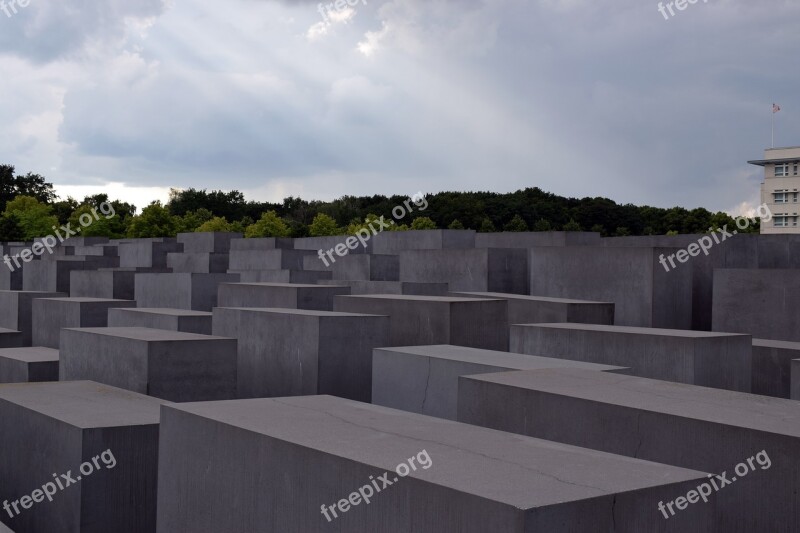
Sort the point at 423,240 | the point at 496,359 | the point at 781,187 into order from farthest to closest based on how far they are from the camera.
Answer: the point at 781,187 < the point at 423,240 < the point at 496,359

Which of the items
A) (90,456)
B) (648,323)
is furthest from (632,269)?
(90,456)

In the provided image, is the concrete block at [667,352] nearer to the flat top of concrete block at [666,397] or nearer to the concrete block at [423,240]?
the flat top of concrete block at [666,397]

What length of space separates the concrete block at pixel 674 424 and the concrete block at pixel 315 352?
3594 mm

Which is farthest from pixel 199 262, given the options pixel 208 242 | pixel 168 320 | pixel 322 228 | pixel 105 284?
pixel 322 228

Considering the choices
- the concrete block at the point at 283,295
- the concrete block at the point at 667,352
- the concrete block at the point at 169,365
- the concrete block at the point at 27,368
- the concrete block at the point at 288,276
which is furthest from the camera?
the concrete block at the point at 288,276

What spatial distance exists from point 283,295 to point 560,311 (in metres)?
4.70

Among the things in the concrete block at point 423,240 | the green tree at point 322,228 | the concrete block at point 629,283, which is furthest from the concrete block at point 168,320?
the green tree at point 322,228

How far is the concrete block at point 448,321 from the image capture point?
11594mm

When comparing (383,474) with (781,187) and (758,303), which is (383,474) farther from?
(781,187)

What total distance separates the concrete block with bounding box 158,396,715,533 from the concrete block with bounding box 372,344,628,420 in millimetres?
2249

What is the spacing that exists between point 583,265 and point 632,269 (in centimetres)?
106

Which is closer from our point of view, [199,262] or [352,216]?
[199,262]

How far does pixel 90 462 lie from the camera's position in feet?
23.6

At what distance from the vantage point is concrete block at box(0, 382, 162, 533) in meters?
7.23
